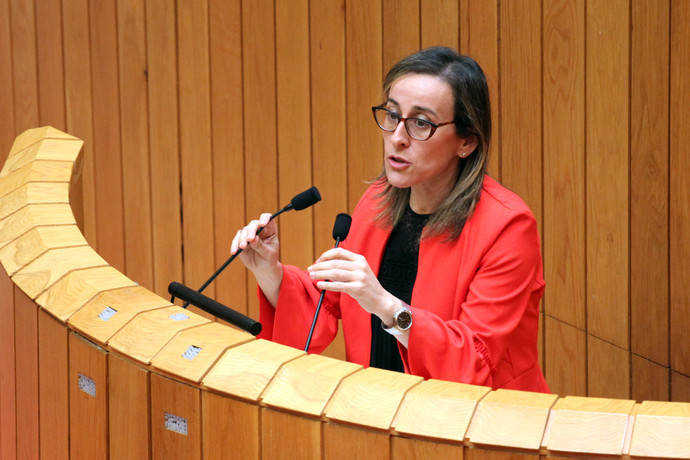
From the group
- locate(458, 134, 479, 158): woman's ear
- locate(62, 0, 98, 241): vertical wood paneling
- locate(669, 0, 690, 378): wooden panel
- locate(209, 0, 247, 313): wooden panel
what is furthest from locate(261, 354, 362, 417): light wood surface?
locate(62, 0, 98, 241): vertical wood paneling

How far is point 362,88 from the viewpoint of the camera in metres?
3.16

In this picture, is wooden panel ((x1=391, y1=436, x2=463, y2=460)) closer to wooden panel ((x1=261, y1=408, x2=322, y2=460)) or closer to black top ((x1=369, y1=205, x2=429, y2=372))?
wooden panel ((x1=261, y1=408, x2=322, y2=460))

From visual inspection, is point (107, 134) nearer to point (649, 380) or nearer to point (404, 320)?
point (649, 380)

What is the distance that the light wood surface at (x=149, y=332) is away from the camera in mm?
1249

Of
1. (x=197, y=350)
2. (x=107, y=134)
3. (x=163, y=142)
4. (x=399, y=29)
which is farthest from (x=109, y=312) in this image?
(x=107, y=134)

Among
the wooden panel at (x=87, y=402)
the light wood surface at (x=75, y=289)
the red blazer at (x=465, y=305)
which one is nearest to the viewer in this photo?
the wooden panel at (x=87, y=402)

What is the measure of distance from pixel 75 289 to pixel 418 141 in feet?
2.53

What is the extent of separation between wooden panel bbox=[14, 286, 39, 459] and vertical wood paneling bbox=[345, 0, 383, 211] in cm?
174

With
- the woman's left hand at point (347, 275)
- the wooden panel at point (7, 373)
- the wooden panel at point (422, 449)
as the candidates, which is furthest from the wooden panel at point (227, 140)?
the wooden panel at point (422, 449)

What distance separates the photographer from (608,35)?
273 centimetres

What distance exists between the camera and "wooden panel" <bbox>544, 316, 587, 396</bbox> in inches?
114

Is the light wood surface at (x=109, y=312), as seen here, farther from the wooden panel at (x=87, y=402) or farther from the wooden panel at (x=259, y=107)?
the wooden panel at (x=259, y=107)

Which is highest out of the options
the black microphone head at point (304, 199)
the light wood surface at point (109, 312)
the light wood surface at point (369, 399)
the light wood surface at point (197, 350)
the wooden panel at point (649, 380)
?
the black microphone head at point (304, 199)

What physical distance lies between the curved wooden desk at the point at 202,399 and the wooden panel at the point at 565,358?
178cm
